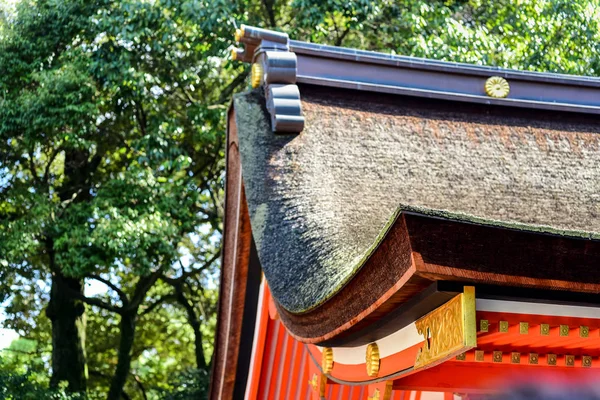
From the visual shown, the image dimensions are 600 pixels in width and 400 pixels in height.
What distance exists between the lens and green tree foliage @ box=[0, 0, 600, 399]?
9664 mm

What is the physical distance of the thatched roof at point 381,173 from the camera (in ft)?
9.85

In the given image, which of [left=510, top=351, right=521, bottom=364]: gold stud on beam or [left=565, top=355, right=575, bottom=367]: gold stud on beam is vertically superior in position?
[left=565, top=355, right=575, bottom=367]: gold stud on beam

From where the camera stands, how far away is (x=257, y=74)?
14.3ft

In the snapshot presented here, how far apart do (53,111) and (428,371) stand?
7.63 metres

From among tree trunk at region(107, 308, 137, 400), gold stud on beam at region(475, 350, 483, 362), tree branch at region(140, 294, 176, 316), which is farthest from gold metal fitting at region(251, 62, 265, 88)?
tree branch at region(140, 294, 176, 316)

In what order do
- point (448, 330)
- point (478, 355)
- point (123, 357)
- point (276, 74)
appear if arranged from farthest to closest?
point (123, 357) < point (276, 74) < point (478, 355) < point (448, 330)

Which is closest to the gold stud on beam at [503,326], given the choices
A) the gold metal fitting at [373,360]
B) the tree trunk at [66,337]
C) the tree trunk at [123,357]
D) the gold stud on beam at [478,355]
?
the gold stud on beam at [478,355]

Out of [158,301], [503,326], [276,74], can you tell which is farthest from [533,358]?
[158,301]

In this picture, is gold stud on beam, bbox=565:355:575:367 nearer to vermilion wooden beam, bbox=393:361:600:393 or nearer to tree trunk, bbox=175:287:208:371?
vermilion wooden beam, bbox=393:361:600:393

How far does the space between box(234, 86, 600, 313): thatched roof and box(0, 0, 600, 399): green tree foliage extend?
17.5ft

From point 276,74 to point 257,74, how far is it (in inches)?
4.9

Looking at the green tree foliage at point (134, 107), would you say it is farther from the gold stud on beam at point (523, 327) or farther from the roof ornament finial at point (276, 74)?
the gold stud on beam at point (523, 327)

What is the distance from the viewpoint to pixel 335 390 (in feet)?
14.2

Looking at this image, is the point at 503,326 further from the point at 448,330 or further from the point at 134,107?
the point at 134,107
